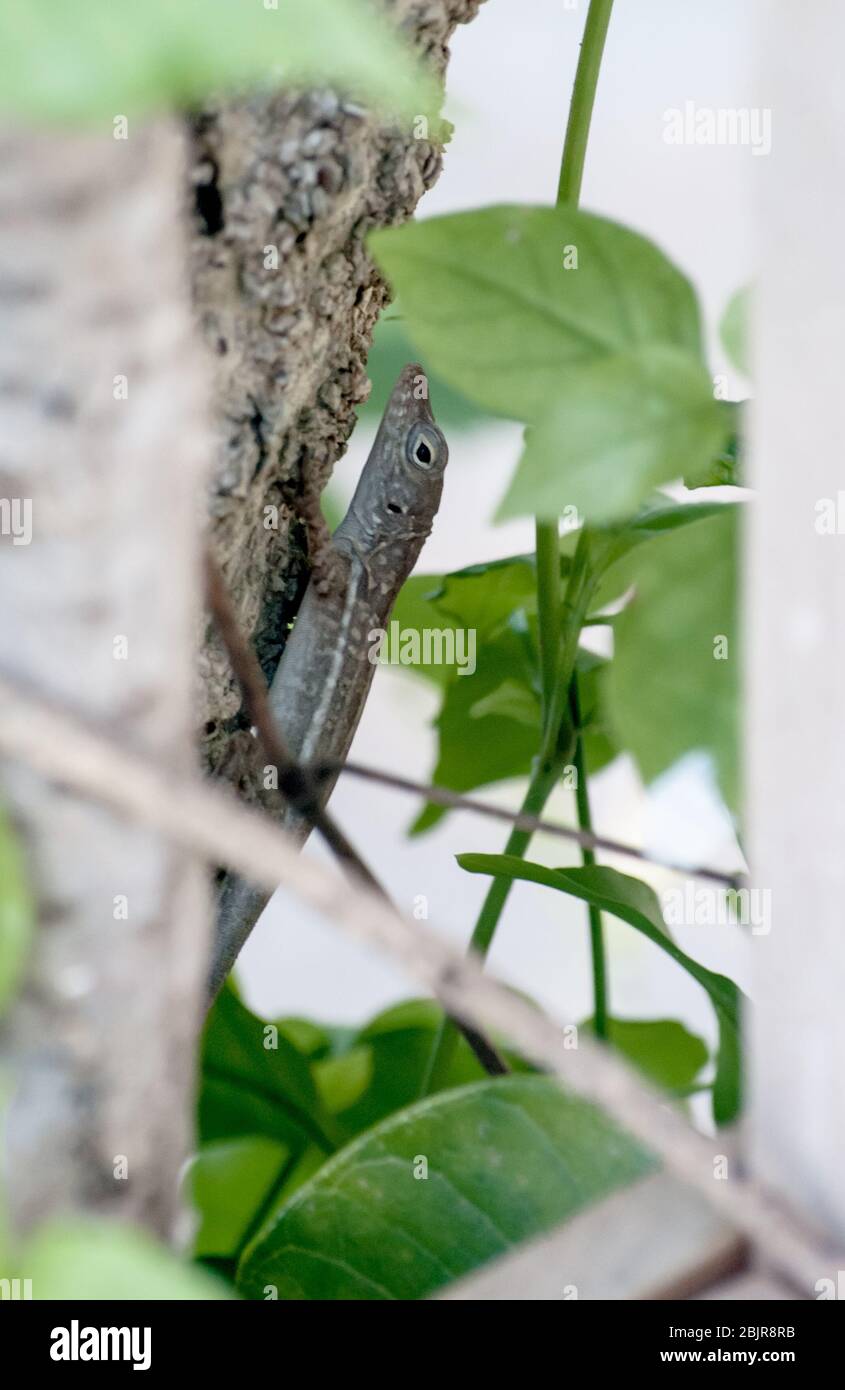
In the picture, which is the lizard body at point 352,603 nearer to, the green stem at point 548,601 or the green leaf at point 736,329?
the green stem at point 548,601

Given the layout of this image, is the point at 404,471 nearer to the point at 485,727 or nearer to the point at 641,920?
the point at 485,727

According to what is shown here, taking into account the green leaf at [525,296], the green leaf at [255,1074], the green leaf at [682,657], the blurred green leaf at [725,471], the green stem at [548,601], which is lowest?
the green leaf at [255,1074]

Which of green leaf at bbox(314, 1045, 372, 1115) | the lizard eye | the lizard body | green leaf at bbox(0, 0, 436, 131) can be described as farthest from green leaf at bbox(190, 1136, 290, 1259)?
green leaf at bbox(0, 0, 436, 131)

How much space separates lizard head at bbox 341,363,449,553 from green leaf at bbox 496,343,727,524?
0.62 meters

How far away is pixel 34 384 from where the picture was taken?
0.23 metres

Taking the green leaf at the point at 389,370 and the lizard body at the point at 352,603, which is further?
the green leaf at the point at 389,370

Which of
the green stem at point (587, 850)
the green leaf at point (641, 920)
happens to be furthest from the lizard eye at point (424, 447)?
the green leaf at point (641, 920)

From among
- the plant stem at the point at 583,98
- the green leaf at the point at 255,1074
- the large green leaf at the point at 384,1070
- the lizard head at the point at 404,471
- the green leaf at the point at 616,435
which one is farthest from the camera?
the lizard head at the point at 404,471

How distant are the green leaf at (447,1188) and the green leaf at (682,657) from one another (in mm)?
130

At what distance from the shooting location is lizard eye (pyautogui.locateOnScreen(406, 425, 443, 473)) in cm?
91

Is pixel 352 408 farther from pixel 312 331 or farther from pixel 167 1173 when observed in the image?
pixel 167 1173

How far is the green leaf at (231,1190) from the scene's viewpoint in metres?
0.80

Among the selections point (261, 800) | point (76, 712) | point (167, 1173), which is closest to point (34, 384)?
point (76, 712)

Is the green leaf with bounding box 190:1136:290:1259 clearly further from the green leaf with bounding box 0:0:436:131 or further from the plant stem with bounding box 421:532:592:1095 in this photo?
the green leaf with bounding box 0:0:436:131
